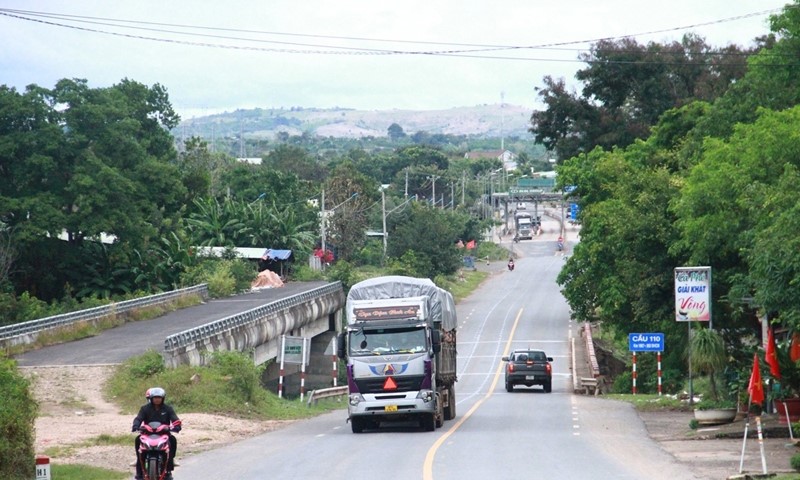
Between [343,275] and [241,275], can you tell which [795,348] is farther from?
[343,275]

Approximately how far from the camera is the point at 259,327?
49.2 m

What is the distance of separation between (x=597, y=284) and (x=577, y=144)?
2211 cm

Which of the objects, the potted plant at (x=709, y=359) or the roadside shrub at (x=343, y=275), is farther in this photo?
the roadside shrub at (x=343, y=275)

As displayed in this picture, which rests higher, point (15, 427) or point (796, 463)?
point (15, 427)

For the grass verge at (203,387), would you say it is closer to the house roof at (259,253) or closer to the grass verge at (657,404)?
the grass verge at (657,404)

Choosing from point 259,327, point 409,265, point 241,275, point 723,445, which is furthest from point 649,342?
point 409,265

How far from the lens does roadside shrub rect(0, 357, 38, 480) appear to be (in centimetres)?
1833

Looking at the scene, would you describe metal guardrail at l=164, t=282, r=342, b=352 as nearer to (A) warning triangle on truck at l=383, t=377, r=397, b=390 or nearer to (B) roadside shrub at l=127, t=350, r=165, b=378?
(B) roadside shrub at l=127, t=350, r=165, b=378

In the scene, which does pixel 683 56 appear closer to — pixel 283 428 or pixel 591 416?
pixel 591 416

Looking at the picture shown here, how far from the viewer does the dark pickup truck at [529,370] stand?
52.1m

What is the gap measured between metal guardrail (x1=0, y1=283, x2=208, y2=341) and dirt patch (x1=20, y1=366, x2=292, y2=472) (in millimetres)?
5053

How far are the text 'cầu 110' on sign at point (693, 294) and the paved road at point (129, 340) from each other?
17.1 metres

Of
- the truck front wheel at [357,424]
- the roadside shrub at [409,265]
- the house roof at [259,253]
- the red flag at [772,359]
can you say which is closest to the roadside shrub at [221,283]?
the house roof at [259,253]

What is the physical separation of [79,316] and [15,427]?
28.6 m
